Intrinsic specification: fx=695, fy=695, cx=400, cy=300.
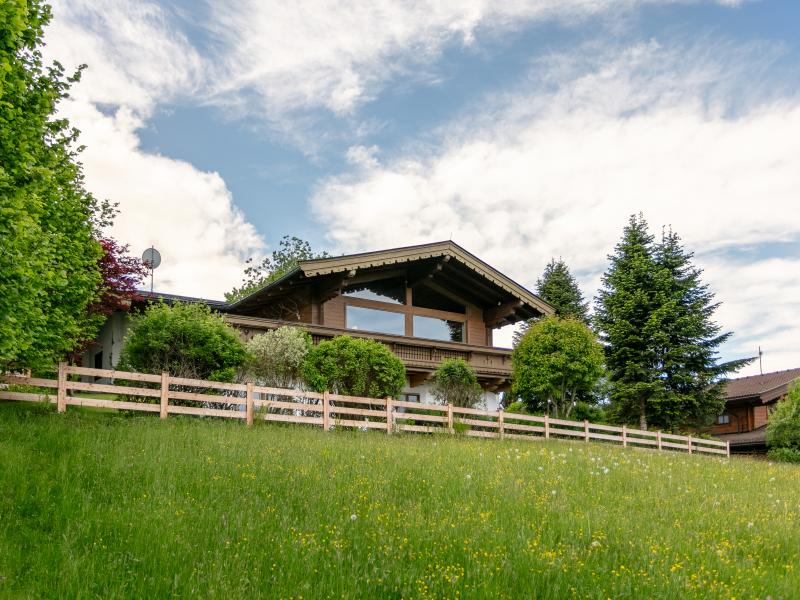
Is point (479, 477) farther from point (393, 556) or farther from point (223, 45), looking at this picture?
point (223, 45)

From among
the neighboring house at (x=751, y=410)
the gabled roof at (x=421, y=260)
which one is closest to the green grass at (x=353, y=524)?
the gabled roof at (x=421, y=260)

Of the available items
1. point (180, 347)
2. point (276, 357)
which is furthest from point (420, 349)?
point (180, 347)

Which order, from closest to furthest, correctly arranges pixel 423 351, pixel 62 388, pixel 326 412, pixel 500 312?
pixel 62 388 < pixel 326 412 < pixel 423 351 < pixel 500 312

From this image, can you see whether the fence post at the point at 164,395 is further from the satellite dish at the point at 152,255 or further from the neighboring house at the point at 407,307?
the satellite dish at the point at 152,255

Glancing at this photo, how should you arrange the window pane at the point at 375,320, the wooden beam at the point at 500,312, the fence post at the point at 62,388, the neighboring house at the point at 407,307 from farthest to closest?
the wooden beam at the point at 500,312
the window pane at the point at 375,320
the neighboring house at the point at 407,307
the fence post at the point at 62,388

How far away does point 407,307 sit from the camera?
96.6 feet

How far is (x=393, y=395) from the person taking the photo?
23.0 metres

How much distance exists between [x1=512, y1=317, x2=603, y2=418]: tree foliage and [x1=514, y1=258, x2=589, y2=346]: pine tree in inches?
650

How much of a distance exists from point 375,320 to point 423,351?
7.90ft

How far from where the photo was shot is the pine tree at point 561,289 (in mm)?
43812

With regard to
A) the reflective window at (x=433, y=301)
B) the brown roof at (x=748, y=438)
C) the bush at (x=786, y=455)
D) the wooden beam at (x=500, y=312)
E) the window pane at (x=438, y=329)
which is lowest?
the bush at (x=786, y=455)

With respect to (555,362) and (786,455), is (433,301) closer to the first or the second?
(555,362)

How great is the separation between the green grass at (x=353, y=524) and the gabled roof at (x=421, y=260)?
11.0 m

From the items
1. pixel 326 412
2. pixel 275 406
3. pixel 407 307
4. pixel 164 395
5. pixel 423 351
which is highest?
pixel 407 307
